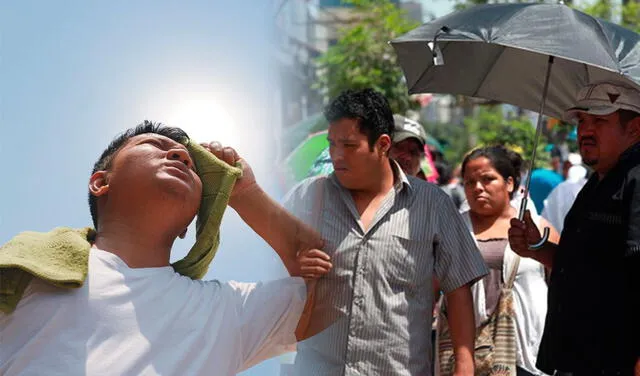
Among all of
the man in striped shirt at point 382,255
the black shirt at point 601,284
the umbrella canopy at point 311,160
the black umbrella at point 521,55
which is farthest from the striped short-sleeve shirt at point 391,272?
the black umbrella at point 521,55

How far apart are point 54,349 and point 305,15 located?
2.41 ft

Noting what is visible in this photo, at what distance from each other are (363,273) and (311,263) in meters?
1.17

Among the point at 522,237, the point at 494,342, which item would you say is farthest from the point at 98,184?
the point at 494,342

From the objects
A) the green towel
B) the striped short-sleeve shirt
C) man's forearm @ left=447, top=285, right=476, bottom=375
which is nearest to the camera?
the green towel

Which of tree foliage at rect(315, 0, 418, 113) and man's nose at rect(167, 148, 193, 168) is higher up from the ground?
man's nose at rect(167, 148, 193, 168)

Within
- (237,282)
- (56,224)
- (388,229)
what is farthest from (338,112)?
(56,224)

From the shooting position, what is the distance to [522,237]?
4.01m

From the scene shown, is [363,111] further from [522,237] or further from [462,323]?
[522,237]

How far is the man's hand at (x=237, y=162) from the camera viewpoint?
1.89 metres

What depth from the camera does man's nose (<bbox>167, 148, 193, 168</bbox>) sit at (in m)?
1.89

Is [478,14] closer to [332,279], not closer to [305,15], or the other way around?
[332,279]

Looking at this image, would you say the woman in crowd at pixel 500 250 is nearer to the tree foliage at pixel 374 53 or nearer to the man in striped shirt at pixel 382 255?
the man in striped shirt at pixel 382 255

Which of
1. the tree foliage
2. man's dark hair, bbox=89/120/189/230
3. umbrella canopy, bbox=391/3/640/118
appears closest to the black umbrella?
umbrella canopy, bbox=391/3/640/118

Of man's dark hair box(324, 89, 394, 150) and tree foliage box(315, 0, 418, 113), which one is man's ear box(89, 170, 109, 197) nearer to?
man's dark hair box(324, 89, 394, 150)
